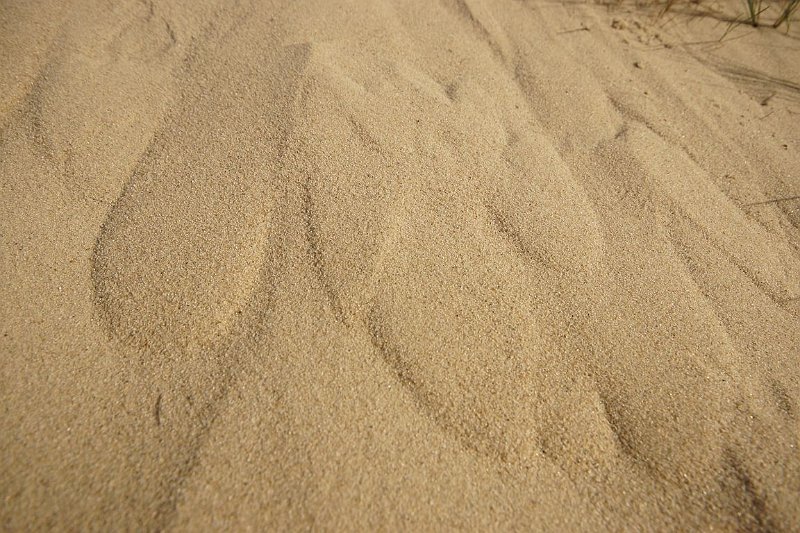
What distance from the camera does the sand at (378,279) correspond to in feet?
2.93

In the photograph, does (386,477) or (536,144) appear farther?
(536,144)

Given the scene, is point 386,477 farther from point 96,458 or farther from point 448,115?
point 448,115

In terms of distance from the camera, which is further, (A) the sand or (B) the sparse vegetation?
(B) the sparse vegetation

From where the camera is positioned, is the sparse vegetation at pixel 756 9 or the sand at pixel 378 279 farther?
the sparse vegetation at pixel 756 9

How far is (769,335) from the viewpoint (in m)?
1.12

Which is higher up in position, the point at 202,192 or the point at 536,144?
the point at 536,144

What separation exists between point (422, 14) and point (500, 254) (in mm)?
1065

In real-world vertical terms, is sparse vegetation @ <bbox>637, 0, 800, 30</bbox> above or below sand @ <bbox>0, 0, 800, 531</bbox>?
above

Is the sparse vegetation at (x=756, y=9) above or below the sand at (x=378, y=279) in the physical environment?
above

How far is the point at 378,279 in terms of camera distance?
1.10 m

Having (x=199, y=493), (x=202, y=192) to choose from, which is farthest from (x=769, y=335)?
(x=202, y=192)

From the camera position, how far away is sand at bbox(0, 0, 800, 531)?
894 mm

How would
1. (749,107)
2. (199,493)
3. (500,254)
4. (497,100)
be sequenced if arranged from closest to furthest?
(199,493) < (500,254) < (497,100) < (749,107)

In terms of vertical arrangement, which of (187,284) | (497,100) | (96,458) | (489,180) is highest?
(497,100)
